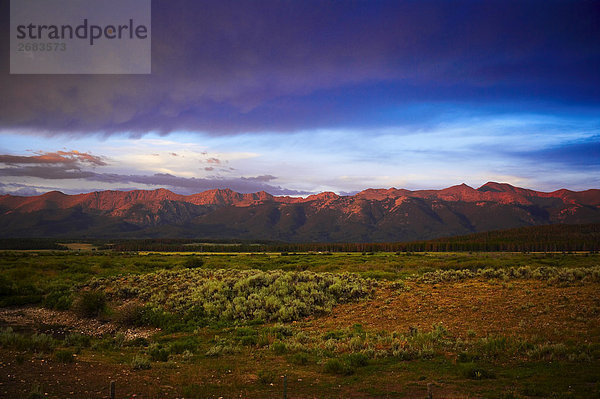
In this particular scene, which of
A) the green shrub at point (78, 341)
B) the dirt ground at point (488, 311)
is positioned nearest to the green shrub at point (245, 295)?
the dirt ground at point (488, 311)

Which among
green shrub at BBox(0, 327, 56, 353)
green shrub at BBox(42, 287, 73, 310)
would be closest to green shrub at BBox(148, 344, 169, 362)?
green shrub at BBox(0, 327, 56, 353)

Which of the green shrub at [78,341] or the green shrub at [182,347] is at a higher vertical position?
the green shrub at [78,341]

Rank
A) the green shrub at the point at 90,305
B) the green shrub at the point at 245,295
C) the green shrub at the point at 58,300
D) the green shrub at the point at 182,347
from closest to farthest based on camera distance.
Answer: the green shrub at the point at 182,347
the green shrub at the point at 245,295
the green shrub at the point at 90,305
the green shrub at the point at 58,300

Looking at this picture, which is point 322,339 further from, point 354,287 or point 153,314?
point 153,314

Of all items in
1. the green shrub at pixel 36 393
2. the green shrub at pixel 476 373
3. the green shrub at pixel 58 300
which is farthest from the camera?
the green shrub at pixel 58 300

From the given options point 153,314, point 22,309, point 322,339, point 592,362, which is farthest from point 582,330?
point 22,309

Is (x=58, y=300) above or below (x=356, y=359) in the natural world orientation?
below

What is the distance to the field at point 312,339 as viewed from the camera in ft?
32.0

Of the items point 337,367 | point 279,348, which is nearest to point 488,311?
point 337,367

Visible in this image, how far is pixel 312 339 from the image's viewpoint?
15438 mm

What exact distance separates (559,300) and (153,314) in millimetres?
23529

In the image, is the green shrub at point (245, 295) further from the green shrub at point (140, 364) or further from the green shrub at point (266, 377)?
the green shrub at point (140, 364)

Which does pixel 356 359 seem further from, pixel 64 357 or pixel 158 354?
pixel 64 357

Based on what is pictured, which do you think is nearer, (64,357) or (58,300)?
(64,357)
